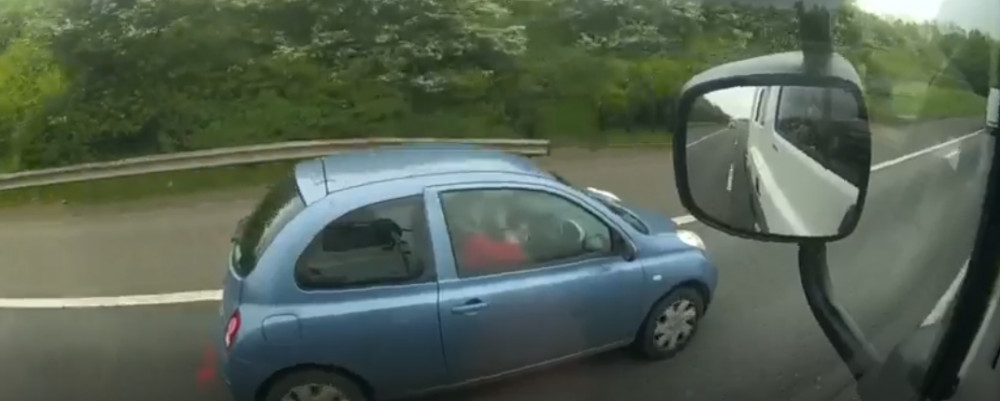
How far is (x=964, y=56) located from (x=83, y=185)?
4.65 ft

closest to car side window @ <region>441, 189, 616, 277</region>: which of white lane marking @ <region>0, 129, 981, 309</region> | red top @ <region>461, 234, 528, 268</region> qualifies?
red top @ <region>461, 234, 528, 268</region>

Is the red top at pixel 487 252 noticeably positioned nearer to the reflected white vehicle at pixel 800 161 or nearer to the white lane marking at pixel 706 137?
the white lane marking at pixel 706 137

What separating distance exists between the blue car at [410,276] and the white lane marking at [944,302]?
1.79 feet

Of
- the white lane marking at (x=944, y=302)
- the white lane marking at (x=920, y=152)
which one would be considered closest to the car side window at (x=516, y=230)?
the white lane marking at (x=920, y=152)

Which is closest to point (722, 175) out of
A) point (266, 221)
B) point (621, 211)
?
point (621, 211)

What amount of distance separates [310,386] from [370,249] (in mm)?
241

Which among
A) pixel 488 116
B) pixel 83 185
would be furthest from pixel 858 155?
pixel 83 185

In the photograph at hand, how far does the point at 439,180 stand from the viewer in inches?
63.2

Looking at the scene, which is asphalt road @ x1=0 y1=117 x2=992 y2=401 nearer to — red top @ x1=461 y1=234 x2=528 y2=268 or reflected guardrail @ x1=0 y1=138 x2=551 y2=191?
reflected guardrail @ x1=0 y1=138 x2=551 y2=191

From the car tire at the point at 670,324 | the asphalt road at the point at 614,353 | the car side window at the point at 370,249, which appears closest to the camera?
the car side window at the point at 370,249

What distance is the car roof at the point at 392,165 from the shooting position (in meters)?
1.60

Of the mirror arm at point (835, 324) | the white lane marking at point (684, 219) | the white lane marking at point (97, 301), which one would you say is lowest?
the mirror arm at point (835, 324)

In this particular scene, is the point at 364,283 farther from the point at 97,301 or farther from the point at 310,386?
the point at 97,301

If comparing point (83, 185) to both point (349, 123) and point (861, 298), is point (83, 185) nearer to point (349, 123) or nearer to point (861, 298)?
point (349, 123)
